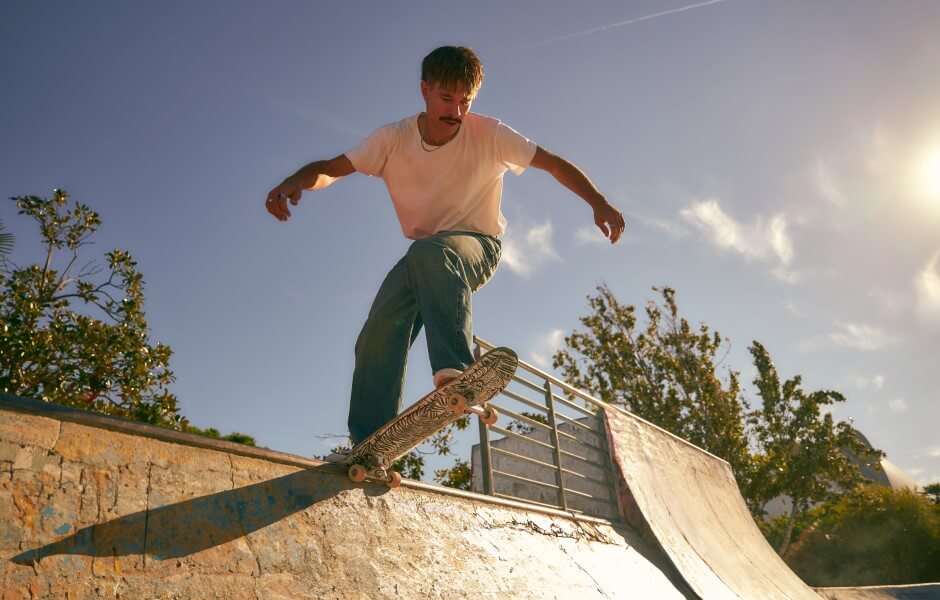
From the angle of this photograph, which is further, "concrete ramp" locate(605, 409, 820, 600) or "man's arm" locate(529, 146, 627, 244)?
"concrete ramp" locate(605, 409, 820, 600)

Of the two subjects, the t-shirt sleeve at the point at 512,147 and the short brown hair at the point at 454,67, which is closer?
the short brown hair at the point at 454,67

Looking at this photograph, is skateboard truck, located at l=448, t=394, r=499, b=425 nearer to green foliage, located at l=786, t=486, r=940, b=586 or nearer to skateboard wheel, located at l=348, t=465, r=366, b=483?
skateboard wheel, located at l=348, t=465, r=366, b=483

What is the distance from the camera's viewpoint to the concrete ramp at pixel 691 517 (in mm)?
5770

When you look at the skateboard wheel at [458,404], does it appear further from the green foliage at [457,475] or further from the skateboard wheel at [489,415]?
the green foliage at [457,475]

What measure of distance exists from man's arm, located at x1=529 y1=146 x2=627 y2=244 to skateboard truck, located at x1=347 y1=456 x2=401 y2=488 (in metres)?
1.49

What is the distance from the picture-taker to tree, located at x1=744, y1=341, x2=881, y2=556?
655 inches

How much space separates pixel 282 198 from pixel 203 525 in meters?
1.41

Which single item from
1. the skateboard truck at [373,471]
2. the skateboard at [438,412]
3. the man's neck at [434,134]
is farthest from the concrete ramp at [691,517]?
the man's neck at [434,134]

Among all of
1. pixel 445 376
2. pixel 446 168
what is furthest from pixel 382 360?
pixel 446 168

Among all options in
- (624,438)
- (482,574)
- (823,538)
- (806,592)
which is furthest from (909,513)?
(482,574)

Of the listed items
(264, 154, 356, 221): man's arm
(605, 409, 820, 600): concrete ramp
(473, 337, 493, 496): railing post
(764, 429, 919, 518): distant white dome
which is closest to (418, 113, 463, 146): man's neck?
(264, 154, 356, 221): man's arm

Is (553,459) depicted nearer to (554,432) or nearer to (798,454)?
(554,432)

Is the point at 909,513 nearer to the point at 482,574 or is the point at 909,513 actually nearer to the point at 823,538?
the point at 823,538

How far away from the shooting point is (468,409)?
8.24ft
